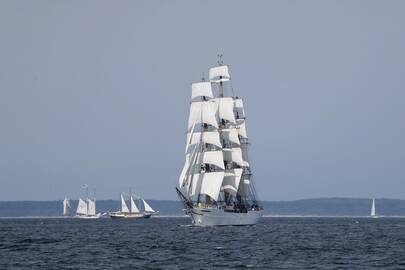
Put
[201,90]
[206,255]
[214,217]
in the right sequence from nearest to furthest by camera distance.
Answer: [206,255] → [214,217] → [201,90]

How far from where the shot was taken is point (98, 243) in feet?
353

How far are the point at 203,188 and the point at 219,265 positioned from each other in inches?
3490

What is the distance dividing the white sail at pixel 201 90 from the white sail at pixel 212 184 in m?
13.5

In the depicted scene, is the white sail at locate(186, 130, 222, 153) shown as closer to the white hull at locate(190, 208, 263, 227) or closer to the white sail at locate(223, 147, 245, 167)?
the white sail at locate(223, 147, 245, 167)

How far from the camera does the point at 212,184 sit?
163 metres

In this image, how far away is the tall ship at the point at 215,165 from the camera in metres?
162

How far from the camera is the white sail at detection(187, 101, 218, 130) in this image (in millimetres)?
163125

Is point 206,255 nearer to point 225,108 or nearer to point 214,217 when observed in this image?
point 214,217

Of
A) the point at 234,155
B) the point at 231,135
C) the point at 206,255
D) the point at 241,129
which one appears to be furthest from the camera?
the point at 241,129

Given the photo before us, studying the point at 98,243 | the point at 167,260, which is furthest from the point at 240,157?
the point at 167,260

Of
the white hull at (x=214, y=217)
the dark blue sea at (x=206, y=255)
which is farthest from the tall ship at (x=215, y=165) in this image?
the dark blue sea at (x=206, y=255)

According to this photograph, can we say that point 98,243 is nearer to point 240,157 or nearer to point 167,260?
point 167,260

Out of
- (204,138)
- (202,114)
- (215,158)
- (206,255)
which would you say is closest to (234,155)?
(215,158)

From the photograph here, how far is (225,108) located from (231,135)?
202 inches
